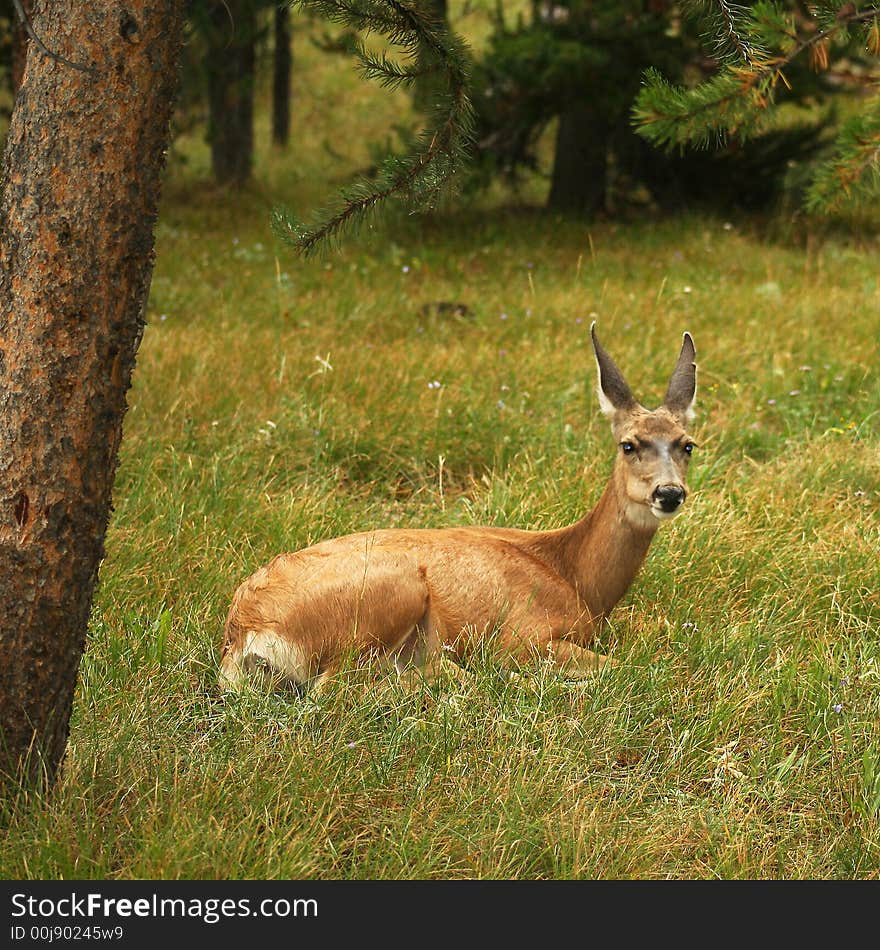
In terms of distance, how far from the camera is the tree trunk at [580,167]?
13.0m

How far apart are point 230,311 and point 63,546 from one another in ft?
19.4

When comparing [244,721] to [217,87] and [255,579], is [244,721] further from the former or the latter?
[217,87]

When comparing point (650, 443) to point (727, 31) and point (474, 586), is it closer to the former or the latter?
point (474, 586)

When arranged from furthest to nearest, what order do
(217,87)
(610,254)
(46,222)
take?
(217,87) → (610,254) → (46,222)

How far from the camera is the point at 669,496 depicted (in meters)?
4.52

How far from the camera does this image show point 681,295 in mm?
9406

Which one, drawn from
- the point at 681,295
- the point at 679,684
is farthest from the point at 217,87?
the point at 679,684

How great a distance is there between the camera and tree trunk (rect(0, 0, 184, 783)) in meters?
3.13

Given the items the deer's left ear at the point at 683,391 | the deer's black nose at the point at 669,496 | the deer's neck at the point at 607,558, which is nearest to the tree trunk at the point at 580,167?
the deer's left ear at the point at 683,391

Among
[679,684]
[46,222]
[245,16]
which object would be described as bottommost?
[679,684]

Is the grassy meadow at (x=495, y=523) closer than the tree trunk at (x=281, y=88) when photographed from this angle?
Yes

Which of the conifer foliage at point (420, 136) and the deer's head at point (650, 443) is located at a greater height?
the conifer foliage at point (420, 136)

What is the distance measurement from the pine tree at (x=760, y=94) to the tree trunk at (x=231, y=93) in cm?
971

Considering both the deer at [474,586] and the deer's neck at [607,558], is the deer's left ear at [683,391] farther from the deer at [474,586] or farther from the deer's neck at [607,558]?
the deer's neck at [607,558]
